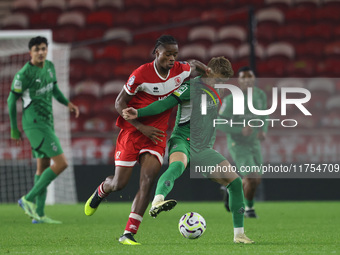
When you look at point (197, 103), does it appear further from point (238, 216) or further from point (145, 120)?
point (238, 216)

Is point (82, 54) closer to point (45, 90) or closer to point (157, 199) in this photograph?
point (45, 90)

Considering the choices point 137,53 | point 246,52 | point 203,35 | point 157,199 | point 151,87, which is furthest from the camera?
point 203,35

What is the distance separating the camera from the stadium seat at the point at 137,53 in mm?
16783

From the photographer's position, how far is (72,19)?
18.1 meters

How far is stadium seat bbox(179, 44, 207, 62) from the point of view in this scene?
16438mm

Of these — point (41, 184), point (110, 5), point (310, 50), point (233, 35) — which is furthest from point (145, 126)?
point (110, 5)

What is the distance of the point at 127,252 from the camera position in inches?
184

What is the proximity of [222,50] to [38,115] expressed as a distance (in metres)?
9.27

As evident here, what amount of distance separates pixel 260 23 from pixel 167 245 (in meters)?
12.9

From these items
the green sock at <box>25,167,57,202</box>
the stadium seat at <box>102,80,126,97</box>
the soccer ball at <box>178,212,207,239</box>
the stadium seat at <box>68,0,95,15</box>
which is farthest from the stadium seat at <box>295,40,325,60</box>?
the soccer ball at <box>178,212,207,239</box>

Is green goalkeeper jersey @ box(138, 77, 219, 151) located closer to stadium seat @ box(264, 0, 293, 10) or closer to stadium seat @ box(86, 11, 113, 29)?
stadium seat @ box(86, 11, 113, 29)

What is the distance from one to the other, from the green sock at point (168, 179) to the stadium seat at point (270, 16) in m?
12.7

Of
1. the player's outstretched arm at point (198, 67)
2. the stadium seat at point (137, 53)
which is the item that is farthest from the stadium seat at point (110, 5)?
the player's outstretched arm at point (198, 67)

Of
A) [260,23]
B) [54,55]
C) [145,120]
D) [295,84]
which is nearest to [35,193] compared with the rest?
[145,120]
